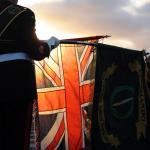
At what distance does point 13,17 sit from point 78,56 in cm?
201

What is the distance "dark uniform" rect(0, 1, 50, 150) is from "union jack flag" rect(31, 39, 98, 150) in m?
1.62

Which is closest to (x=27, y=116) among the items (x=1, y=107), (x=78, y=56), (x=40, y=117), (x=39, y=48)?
(x=1, y=107)

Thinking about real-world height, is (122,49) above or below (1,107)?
above

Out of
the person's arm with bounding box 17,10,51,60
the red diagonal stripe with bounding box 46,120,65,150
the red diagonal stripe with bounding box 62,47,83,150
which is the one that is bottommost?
the red diagonal stripe with bounding box 46,120,65,150

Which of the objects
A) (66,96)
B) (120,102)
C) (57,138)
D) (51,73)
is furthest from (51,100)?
(120,102)

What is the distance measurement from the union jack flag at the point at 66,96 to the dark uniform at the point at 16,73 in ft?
5.30

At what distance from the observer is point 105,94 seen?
→ 5391 mm

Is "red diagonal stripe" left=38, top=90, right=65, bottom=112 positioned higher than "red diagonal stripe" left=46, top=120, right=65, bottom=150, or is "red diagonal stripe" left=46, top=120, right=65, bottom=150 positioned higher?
"red diagonal stripe" left=38, top=90, right=65, bottom=112

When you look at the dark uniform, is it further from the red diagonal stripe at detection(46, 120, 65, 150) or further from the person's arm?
the red diagonal stripe at detection(46, 120, 65, 150)

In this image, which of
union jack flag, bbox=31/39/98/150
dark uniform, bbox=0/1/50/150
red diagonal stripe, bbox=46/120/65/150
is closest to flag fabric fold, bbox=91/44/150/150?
union jack flag, bbox=31/39/98/150

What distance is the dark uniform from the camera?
3541 millimetres

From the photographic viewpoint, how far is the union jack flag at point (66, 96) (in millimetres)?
5324

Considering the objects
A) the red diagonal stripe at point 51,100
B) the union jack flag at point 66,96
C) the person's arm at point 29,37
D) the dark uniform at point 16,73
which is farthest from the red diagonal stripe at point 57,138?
the person's arm at point 29,37

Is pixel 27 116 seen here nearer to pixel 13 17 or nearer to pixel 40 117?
pixel 13 17
